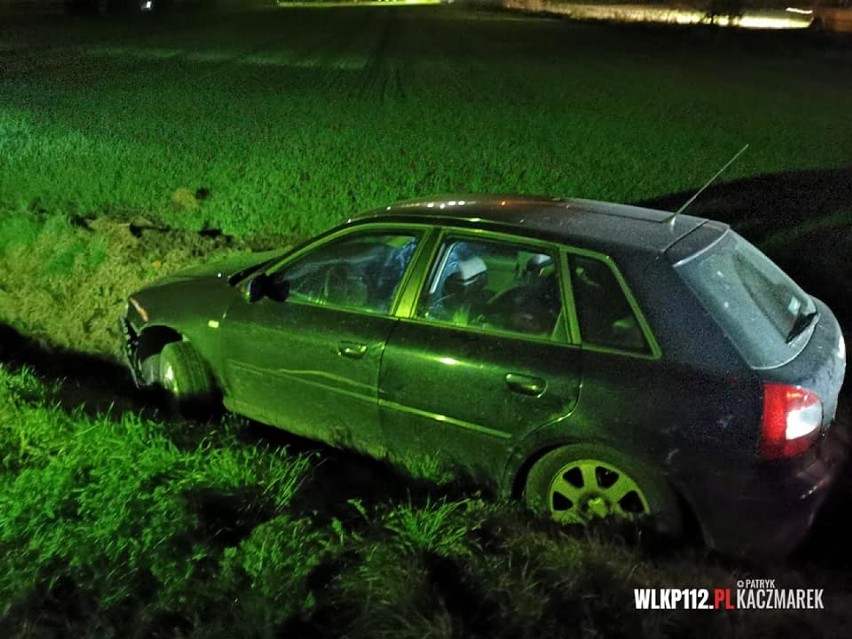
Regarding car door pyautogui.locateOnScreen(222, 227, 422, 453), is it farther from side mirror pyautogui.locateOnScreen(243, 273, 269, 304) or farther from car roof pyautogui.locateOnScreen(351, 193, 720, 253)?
car roof pyautogui.locateOnScreen(351, 193, 720, 253)

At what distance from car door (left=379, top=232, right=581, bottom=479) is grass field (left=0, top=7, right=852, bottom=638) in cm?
26

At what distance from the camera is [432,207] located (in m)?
4.21

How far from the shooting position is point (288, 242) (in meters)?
8.03

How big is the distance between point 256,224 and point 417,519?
560 centimetres

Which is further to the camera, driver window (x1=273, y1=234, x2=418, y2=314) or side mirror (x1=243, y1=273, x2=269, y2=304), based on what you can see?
side mirror (x1=243, y1=273, x2=269, y2=304)

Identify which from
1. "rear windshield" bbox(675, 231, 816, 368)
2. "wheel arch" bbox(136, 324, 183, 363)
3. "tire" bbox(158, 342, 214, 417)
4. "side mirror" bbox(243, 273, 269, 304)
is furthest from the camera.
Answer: "wheel arch" bbox(136, 324, 183, 363)

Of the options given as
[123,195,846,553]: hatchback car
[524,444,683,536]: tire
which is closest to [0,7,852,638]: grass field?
[524,444,683,536]: tire

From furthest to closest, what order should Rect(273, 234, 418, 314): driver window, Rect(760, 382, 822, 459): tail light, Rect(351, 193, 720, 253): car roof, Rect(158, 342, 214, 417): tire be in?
Rect(158, 342, 214, 417): tire → Rect(273, 234, 418, 314): driver window → Rect(351, 193, 720, 253): car roof → Rect(760, 382, 822, 459): tail light

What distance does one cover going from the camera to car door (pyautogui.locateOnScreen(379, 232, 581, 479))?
3570 mm

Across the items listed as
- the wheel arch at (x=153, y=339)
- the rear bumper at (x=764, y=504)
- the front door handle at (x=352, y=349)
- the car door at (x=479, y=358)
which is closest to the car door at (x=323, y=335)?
the front door handle at (x=352, y=349)

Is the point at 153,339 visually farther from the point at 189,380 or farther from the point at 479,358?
the point at 479,358

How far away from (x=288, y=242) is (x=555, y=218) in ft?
14.9

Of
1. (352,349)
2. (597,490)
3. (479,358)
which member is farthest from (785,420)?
(352,349)

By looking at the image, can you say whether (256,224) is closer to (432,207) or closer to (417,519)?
(432,207)
